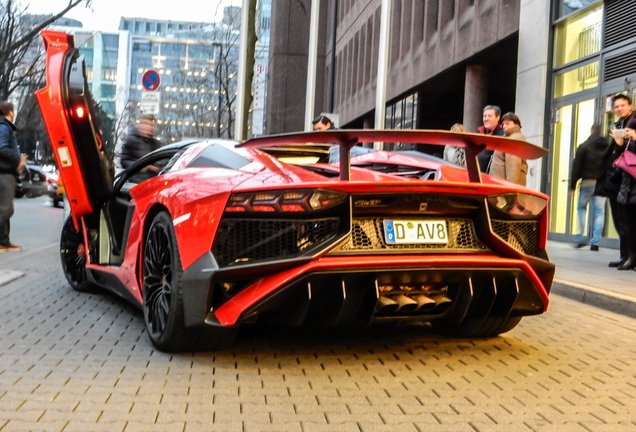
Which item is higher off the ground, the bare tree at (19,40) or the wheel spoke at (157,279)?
the bare tree at (19,40)

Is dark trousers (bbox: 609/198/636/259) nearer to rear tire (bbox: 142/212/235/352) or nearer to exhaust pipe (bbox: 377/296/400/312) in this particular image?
exhaust pipe (bbox: 377/296/400/312)

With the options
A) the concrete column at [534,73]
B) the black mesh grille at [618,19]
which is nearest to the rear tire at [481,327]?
the black mesh grille at [618,19]

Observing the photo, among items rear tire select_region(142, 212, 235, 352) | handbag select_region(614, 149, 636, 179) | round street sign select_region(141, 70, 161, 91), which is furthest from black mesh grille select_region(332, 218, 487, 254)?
round street sign select_region(141, 70, 161, 91)

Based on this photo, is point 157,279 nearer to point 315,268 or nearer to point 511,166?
point 315,268

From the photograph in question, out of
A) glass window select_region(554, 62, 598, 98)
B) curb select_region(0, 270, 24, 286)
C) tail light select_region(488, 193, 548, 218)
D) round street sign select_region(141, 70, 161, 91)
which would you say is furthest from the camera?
round street sign select_region(141, 70, 161, 91)

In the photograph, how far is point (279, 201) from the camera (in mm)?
3844

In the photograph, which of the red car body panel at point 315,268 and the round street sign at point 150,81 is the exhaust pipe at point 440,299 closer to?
the red car body panel at point 315,268

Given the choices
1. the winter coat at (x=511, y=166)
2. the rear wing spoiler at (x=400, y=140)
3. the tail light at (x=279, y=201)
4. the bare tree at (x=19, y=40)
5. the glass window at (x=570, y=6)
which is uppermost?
the bare tree at (x=19, y=40)

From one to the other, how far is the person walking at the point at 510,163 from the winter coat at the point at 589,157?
2.71 m

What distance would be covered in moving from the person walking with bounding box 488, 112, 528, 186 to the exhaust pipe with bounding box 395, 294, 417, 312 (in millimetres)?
4744

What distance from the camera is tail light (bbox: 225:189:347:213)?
3844mm

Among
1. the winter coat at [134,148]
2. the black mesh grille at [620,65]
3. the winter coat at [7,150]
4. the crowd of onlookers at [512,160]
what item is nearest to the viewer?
the crowd of onlookers at [512,160]

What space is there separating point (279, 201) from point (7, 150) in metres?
7.49

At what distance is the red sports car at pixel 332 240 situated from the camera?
3864 mm
